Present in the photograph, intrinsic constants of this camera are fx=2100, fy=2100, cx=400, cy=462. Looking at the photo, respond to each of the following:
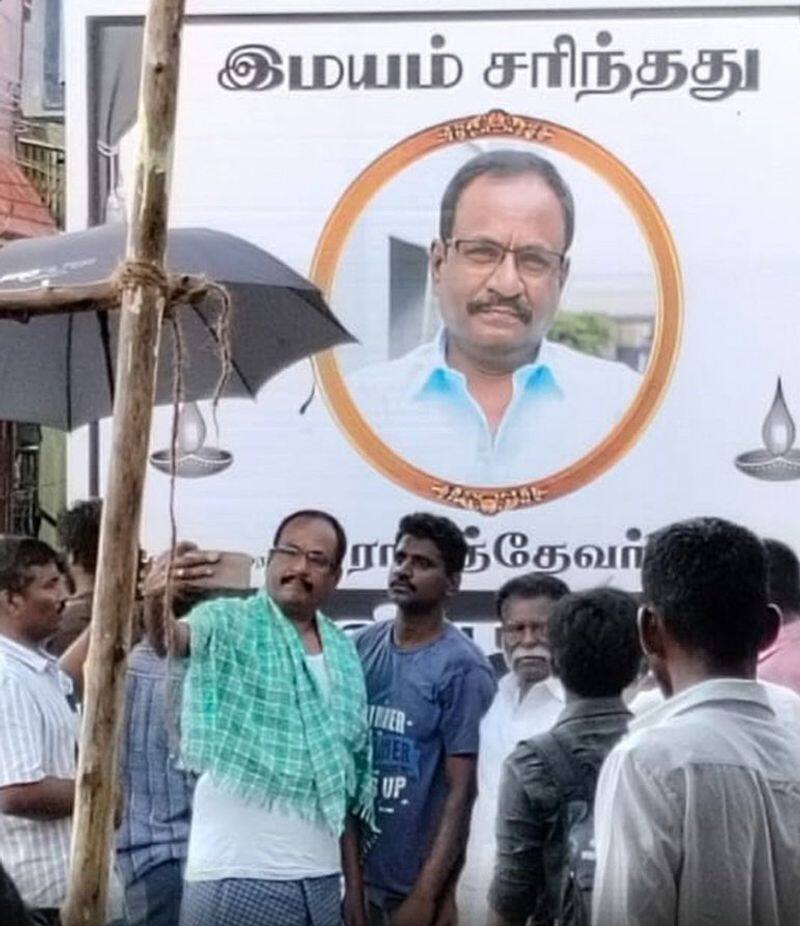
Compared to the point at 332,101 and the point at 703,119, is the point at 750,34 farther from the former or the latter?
the point at 332,101

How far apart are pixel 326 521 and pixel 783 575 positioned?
98cm

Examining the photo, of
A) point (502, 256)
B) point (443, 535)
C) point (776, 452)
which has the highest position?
point (502, 256)

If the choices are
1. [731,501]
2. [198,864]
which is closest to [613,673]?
[731,501]

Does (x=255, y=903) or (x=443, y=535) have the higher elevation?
(x=443, y=535)

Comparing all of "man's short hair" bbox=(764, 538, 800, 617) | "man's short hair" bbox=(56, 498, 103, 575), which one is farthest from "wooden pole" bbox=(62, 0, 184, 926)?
"man's short hair" bbox=(764, 538, 800, 617)

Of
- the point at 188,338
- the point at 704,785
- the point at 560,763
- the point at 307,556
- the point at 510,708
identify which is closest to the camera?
the point at 704,785

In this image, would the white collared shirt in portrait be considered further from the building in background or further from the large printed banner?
the building in background

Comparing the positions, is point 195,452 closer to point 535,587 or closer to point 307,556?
point 307,556

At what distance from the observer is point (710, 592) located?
287cm

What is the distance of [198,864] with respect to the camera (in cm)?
450

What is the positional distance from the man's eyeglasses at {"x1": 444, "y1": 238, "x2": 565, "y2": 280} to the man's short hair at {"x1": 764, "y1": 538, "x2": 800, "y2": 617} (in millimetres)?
763

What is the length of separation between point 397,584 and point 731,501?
2.49 ft

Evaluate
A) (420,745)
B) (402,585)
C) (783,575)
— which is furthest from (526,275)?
(420,745)

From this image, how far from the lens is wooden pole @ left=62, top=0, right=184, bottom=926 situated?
2.94 metres
